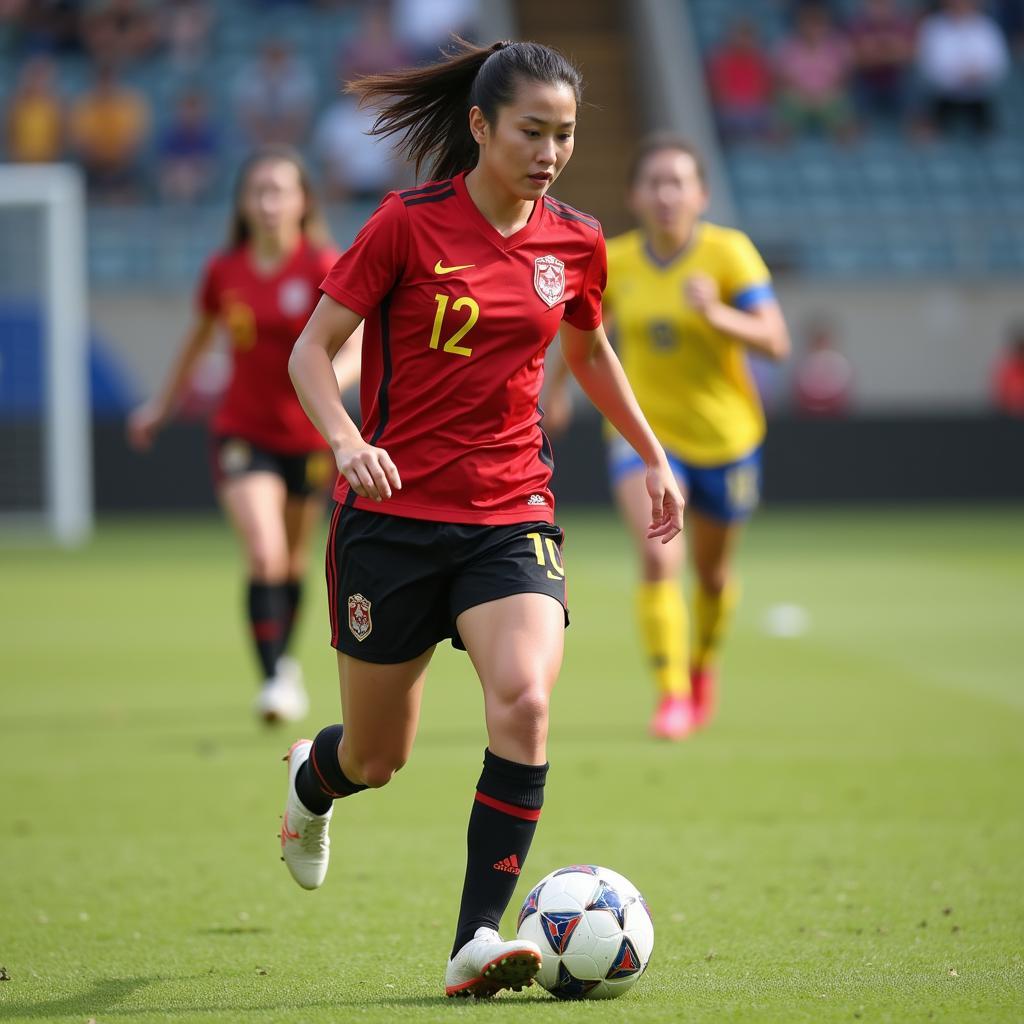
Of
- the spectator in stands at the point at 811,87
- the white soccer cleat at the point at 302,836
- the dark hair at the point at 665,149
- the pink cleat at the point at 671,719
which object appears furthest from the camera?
the spectator in stands at the point at 811,87

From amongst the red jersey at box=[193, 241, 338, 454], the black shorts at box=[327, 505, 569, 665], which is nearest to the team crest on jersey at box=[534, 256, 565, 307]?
the black shorts at box=[327, 505, 569, 665]

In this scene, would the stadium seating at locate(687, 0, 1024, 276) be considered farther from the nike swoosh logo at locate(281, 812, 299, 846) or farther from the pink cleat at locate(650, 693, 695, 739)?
the nike swoosh logo at locate(281, 812, 299, 846)

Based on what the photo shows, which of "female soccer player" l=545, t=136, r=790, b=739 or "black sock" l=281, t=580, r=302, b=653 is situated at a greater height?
"female soccer player" l=545, t=136, r=790, b=739

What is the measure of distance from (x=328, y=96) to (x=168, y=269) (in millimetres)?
3680

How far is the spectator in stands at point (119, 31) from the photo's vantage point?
24.4 meters

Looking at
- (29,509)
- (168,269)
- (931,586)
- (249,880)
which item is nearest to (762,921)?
(249,880)

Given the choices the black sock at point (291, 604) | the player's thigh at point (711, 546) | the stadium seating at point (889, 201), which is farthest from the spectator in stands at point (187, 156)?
the player's thigh at point (711, 546)

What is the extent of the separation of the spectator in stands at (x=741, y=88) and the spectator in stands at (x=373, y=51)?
4.24 metres

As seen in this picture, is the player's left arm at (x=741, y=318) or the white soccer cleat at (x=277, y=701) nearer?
the player's left arm at (x=741, y=318)

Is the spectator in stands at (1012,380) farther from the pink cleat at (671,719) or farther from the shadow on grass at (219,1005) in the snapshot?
the shadow on grass at (219,1005)

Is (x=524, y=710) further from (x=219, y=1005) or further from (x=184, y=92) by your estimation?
(x=184, y=92)

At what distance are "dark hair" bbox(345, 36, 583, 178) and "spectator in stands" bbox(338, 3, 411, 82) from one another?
747 inches

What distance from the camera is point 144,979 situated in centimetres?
450

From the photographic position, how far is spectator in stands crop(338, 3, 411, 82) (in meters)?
23.6
